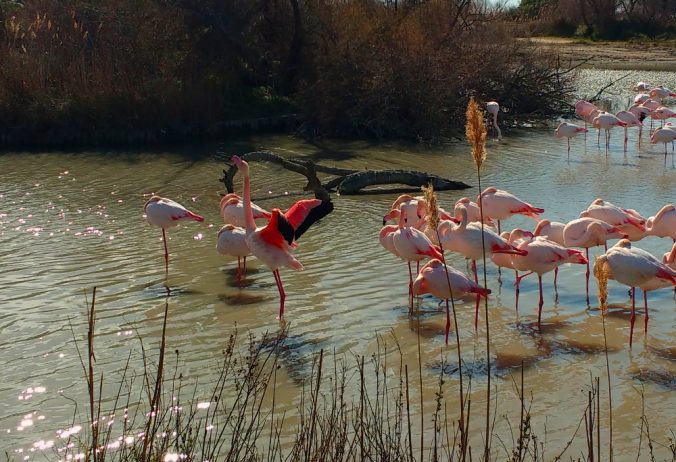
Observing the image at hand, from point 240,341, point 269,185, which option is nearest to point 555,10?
point 269,185

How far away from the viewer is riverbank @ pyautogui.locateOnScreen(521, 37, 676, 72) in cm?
2962

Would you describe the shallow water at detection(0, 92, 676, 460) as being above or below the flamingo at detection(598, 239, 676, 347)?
below

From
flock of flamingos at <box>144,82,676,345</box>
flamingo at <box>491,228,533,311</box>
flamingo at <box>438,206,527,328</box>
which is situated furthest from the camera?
flamingo at <box>491,228,533,311</box>

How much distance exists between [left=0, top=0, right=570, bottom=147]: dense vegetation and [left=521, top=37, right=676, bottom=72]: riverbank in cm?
886

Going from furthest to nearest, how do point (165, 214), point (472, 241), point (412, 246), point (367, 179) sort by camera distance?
point (367, 179), point (165, 214), point (412, 246), point (472, 241)

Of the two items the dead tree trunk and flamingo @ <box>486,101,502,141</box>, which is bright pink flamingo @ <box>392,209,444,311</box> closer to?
the dead tree trunk

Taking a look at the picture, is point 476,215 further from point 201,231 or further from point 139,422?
point 139,422

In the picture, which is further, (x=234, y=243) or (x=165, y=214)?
(x=165, y=214)

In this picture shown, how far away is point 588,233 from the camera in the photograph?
701 cm

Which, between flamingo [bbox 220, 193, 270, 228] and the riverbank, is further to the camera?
the riverbank

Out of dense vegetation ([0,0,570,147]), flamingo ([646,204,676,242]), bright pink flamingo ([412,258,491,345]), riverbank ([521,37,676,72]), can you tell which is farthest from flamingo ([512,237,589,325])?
riverbank ([521,37,676,72])

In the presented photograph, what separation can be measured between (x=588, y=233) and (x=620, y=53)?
2901cm

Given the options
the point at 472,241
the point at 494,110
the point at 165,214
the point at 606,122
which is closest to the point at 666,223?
the point at 472,241

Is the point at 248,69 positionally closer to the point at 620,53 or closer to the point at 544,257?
the point at 544,257
